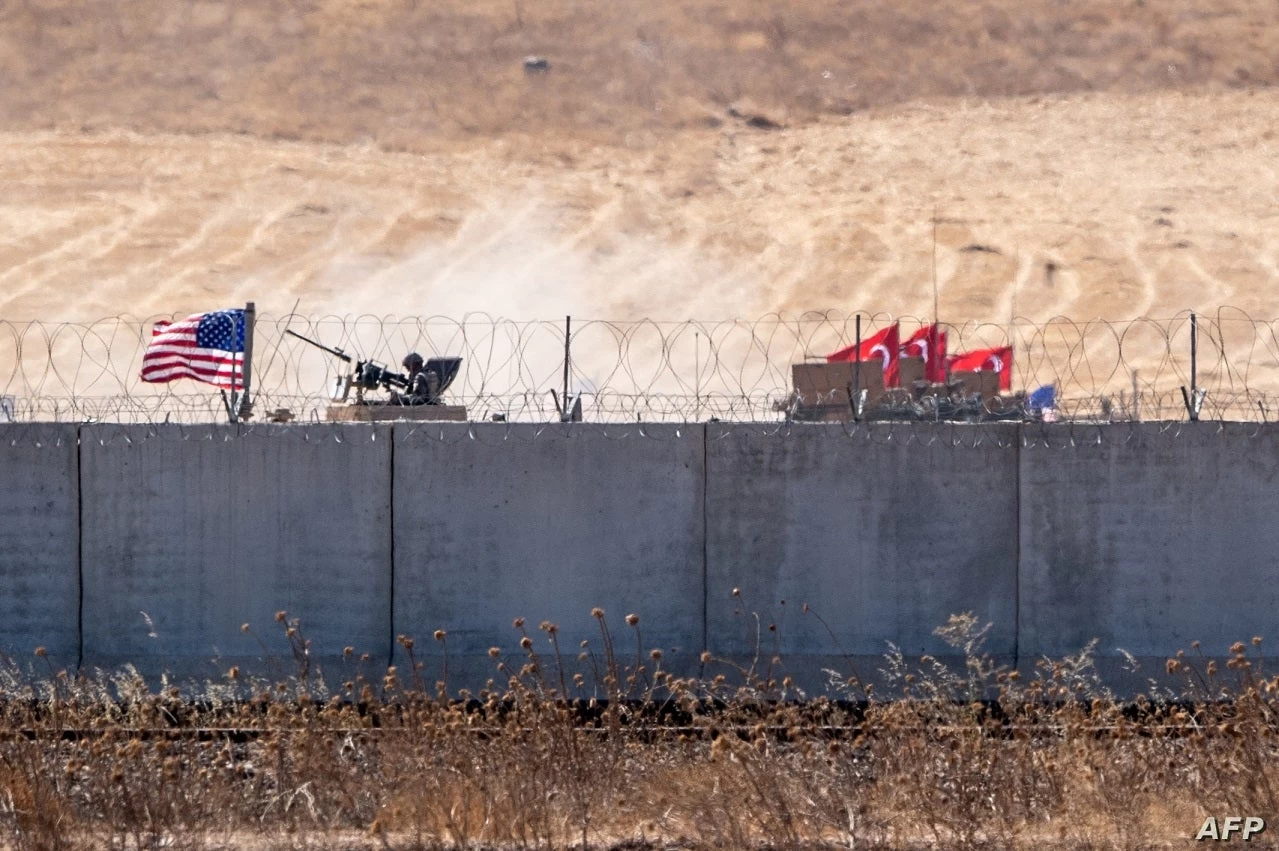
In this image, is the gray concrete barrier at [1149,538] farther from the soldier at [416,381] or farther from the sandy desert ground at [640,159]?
the sandy desert ground at [640,159]

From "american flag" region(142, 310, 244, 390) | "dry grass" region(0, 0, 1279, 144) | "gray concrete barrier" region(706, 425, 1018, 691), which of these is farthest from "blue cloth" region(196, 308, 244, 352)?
"dry grass" region(0, 0, 1279, 144)

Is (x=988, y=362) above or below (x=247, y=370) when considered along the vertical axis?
above

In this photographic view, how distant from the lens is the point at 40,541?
11906mm

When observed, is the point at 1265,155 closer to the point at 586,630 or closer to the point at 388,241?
the point at 388,241

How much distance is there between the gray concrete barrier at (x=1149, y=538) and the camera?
11820 millimetres

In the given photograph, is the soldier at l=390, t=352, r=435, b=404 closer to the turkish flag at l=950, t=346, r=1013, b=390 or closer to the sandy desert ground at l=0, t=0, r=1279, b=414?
the turkish flag at l=950, t=346, r=1013, b=390

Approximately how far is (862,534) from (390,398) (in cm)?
458

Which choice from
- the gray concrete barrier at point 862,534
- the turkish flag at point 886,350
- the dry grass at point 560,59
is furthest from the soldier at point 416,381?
the dry grass at point 560,59

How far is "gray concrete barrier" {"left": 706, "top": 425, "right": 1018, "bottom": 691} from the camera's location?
1180cm

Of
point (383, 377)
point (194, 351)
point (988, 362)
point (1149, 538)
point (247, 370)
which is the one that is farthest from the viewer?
point (988, 362)

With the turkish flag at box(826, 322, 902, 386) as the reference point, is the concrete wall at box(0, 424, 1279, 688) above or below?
below

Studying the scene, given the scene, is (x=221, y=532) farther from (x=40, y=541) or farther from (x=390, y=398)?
(x=390, y=398)

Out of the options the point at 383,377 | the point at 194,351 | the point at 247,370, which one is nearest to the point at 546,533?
the point at 247,370

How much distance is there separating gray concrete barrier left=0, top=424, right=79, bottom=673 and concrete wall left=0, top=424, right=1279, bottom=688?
0.05 ft
